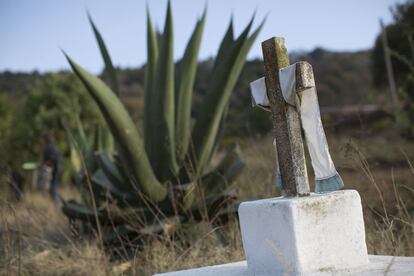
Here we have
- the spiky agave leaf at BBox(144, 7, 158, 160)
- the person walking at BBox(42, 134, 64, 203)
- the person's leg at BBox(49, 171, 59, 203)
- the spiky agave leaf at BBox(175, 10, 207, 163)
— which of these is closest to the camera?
the spiky agave leaf at BBox(144, 7, 158, 160)

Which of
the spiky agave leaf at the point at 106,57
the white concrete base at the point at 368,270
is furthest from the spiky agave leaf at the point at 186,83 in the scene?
the white concrete base at the point at 368,270

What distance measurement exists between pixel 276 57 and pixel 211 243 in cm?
202

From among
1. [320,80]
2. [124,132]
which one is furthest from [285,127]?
[320,80]

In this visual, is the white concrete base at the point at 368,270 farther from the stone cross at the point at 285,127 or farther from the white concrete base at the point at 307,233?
the stone cross at the point at 285,127

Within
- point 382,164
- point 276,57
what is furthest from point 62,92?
point 276,57

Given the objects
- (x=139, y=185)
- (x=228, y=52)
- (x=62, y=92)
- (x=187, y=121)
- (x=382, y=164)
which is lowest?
(x=382, y=164)

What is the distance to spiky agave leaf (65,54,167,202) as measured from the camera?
3545 mm

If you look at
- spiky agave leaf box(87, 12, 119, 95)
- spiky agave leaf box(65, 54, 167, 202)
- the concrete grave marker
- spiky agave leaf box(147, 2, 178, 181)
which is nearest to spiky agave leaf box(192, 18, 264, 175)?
spiky agave leaf box(147, 2, 178, 181)

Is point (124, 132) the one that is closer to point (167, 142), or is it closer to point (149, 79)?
point (167, 142)

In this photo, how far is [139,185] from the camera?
12.8 ft

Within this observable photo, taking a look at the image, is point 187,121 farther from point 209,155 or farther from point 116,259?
point 116,259

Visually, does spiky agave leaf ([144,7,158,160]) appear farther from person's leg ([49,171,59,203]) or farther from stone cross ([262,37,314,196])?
person's leg ([49,171,59,203])

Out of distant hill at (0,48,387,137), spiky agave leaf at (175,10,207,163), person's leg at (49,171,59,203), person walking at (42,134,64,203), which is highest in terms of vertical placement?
distant hill at (0,48,387,137)

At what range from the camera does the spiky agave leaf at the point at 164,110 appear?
13.3 feet
